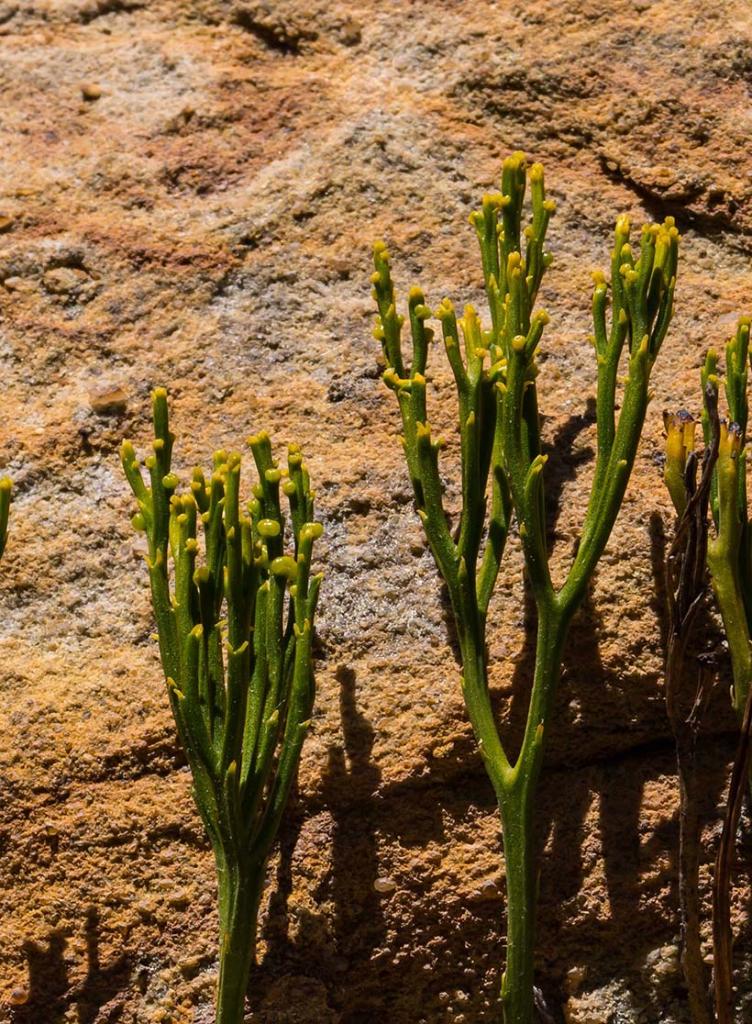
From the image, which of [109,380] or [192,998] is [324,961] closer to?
[192,998]

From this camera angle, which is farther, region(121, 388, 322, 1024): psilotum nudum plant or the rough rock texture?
the rough rock texture

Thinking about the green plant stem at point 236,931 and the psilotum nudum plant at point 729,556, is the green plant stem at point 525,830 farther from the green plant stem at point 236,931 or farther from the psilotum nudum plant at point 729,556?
the green plant stem at point 236,931

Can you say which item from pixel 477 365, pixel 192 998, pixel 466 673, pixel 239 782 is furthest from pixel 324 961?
pixel 477 365

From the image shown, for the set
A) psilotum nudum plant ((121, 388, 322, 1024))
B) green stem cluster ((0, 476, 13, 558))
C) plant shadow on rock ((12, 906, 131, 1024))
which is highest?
green stem cluster ((0, 476, 13, 558))

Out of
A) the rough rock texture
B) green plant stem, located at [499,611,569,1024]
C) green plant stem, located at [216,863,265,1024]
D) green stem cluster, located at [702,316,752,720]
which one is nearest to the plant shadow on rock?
the rough rock texture

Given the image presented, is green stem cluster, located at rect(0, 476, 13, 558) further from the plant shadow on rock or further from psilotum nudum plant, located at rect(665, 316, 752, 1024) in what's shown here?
psilotum nudum plant, located at rect(665, 316, 752, 1024)

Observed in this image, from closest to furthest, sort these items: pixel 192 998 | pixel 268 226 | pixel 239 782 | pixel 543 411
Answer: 1. pixel 239 782
2. pixel 192 998
3. pixel 543 411
4. pixel 268 226
